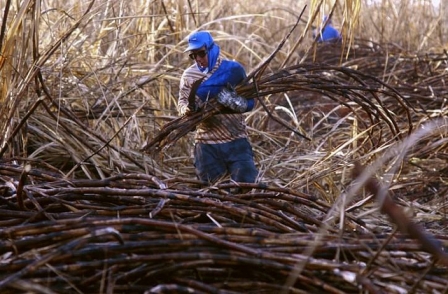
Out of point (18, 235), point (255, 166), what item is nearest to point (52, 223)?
point (18, 235)

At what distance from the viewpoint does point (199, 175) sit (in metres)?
5.22

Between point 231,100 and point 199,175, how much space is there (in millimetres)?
687

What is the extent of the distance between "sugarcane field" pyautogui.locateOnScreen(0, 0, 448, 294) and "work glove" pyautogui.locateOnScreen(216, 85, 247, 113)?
0.01 meters

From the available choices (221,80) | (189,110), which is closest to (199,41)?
(221,80)

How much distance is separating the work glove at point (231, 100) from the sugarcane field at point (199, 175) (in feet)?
0.04

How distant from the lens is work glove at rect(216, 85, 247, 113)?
470 cm

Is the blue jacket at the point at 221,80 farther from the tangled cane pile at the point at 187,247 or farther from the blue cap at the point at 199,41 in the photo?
the tangled cane pile at the point at 187,247

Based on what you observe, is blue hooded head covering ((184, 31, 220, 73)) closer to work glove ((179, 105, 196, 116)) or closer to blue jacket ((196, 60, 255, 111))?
blue jacket ((196, 60, 255, 111))

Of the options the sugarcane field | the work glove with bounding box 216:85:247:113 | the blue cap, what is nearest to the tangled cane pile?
the sugarcane field

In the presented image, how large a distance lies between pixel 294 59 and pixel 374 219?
6.25 metres

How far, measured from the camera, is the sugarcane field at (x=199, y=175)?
2359 mm

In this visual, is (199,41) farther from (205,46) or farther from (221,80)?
(221,80)

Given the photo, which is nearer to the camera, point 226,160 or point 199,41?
point 199,41

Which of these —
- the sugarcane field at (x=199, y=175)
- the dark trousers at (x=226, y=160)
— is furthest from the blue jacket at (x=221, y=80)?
the dark trousers at (x=226, y=160)
